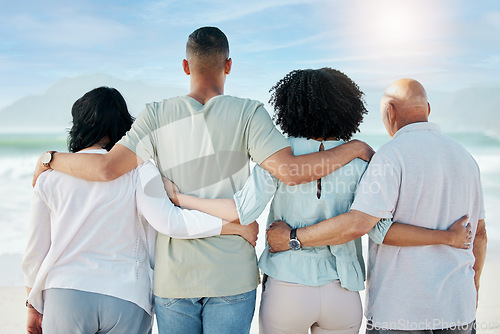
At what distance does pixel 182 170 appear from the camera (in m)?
1.94

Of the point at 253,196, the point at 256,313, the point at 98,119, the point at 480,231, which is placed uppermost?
the point at 98,119

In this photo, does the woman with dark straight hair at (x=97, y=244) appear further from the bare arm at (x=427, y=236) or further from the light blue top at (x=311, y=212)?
the bare arm at (x=427, y=236)

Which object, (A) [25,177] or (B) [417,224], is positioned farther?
(A) [25,177]

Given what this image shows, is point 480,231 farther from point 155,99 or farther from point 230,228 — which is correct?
point 155,99

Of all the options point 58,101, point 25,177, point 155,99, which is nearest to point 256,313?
point 25,177

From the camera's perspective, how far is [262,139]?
188 centimetres

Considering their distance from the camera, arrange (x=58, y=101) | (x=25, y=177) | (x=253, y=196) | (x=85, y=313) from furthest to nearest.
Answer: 1. (x=58, y=101)
2. (x=25, y=177)
3. (x=253, y=196)
4. (x=85, y=313)

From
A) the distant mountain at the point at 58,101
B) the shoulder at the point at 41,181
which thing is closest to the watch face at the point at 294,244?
the shoulder at the point at 41,181

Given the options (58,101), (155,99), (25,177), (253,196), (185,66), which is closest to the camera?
(253,196)

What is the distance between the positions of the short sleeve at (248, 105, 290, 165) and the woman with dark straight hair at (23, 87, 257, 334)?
307mm

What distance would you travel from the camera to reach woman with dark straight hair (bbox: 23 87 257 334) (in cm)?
179

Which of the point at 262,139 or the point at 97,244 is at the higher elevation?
the point at 262,139

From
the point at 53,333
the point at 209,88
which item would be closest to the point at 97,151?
the point at 209,88

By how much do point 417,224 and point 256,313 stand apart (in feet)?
8.84
